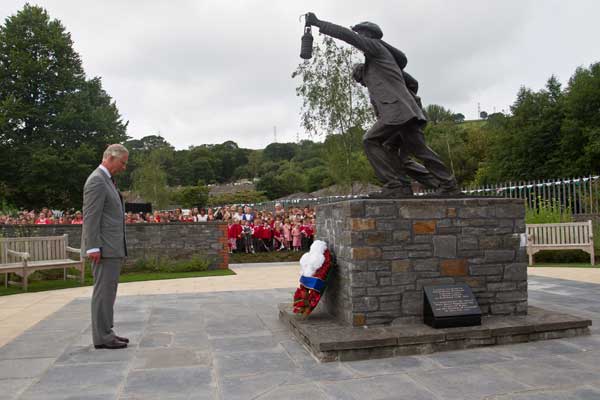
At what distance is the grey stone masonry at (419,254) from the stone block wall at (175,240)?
8543 millimetres

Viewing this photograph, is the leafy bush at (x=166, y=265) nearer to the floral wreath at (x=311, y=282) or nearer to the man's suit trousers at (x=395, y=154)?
the floral wreath at (x=311, y=282)

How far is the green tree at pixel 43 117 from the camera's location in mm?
28250

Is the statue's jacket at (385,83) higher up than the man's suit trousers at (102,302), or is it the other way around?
the statue's jacket at (385,83)

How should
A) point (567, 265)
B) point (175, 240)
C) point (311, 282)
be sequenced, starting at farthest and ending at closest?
point (175, 240)
point (567, 265)
point (311, 282)

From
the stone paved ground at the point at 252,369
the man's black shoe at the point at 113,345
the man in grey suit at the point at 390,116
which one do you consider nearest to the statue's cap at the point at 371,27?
the man in grey suit at the point at 390,116

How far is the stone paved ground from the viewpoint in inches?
146

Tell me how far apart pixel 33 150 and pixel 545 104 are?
35180mm

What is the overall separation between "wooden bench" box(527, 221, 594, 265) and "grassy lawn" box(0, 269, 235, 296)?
25.0 feet

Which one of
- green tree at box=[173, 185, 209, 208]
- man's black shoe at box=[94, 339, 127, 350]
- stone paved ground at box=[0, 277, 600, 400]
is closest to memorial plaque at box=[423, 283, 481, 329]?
stone paved ground at box=[0, 277, 600, 400]

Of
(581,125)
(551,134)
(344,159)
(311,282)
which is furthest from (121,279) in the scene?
(551,134)

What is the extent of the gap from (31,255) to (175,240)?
12.8 feet

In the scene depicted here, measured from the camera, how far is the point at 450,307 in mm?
5133

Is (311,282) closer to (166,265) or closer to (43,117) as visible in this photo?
(166,265)

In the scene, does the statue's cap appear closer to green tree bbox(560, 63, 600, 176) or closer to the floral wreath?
the floral wreath
